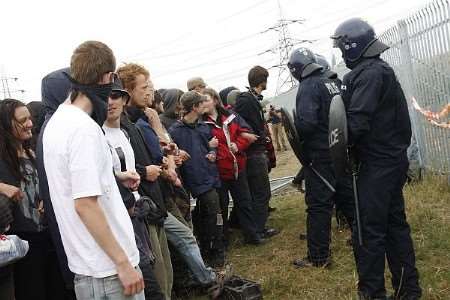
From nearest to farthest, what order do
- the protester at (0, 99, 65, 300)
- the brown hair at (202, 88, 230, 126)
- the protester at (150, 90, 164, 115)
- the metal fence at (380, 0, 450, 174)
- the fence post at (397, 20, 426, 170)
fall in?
the protester at (0, 99, 65, 300) → the protester at (150, 90, 164, 115) → the brown hair at (202, 88, 230, 126) → the metal fence at (380, 0, 450, 174) → the fence post at (397, 20, 426, 170)

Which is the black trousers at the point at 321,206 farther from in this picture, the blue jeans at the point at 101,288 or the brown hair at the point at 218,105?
the blue jeans at the point at 101,288

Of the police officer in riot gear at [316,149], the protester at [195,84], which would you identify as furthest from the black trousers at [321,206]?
the protester at [195,84]

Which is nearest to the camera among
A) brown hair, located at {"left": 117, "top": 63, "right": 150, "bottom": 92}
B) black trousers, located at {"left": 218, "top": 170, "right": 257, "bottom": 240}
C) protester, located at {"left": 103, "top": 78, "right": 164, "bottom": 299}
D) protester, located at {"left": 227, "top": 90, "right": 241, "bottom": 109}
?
protester, located at {"left": 103, "top": 78, "right": 164, "bottom": 299}

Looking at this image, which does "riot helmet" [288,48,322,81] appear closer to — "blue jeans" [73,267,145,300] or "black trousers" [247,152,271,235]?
"black trousers" [247,152,271,235]

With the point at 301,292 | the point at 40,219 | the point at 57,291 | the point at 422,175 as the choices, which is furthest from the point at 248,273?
the point at 422,175

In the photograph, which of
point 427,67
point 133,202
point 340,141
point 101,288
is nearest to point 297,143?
point 340,141

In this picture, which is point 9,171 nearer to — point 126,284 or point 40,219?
point 40,219

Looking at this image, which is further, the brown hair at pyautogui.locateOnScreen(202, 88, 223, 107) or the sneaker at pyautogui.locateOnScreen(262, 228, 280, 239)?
the sneaker at pyautogui.locateOnScreen(262, 228, 280, 239)

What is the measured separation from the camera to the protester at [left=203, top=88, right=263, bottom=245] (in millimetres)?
5598

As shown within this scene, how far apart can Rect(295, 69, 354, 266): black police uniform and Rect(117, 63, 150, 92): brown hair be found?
1.58 metres

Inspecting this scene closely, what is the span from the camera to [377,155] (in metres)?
3.40

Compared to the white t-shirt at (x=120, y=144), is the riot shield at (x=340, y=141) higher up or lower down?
lower down

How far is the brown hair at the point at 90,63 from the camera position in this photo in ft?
7.28

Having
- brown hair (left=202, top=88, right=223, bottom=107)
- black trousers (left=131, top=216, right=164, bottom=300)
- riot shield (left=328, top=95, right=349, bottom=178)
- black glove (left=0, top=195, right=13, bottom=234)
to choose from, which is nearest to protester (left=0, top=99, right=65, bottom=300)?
black glove (left=0, top=195, right=13, bottom=234)
